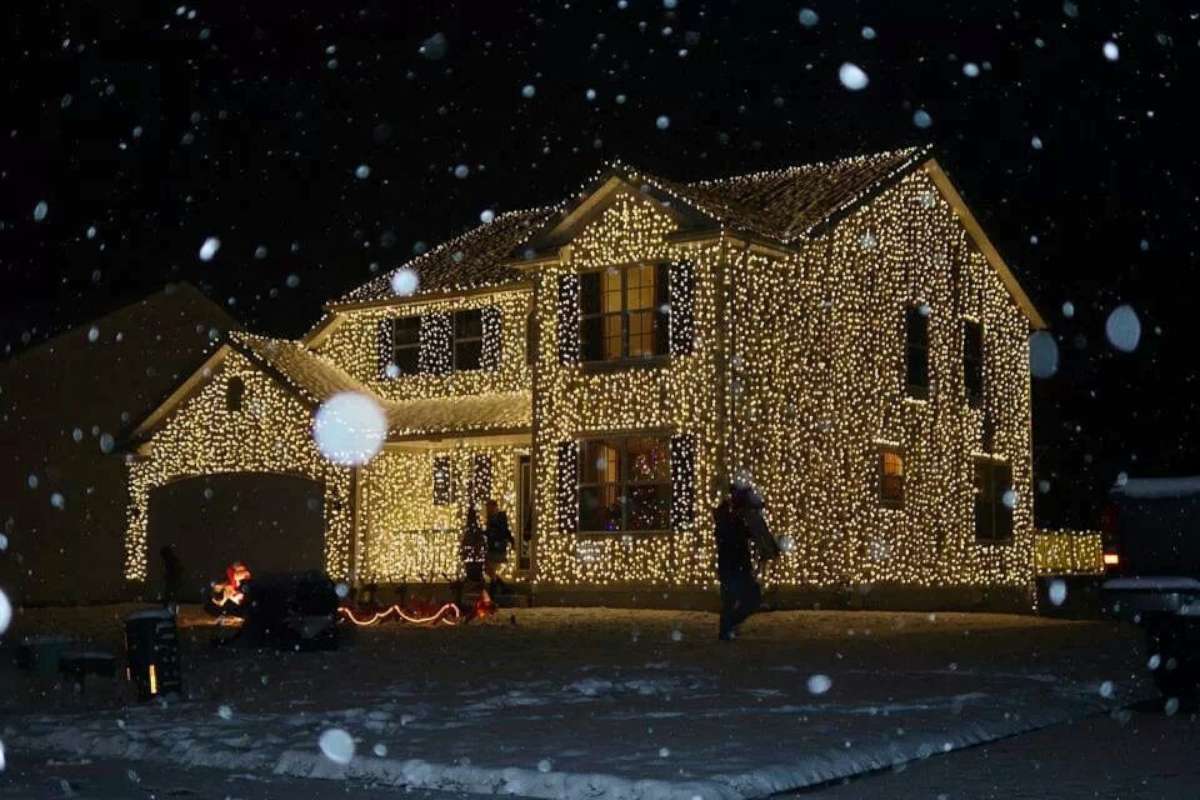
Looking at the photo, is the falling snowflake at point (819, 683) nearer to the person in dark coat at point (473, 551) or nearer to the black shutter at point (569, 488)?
the person in dark coat at point (473, 551)

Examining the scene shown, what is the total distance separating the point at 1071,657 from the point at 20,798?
10.3 metres

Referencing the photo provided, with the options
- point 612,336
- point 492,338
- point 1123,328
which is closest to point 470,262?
point 492,338

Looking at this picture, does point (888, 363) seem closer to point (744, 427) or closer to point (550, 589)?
point (744, 427)

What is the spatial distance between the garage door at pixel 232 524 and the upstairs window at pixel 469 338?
4.01 meters

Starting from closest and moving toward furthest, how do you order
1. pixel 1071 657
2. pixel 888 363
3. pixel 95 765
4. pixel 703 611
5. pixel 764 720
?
pixel 95 765 → pixel 764 720 → pixel 1071 657 → pixel 703 611 → pixel 888 363

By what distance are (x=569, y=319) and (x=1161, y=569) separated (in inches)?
613

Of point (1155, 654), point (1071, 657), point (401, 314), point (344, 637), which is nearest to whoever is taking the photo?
point (1155, 654)

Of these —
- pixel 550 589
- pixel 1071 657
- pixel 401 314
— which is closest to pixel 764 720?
pixel 1071 657

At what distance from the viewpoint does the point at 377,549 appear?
29500mm

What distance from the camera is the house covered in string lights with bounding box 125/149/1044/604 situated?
25281 millimetres

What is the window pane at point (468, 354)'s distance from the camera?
96.9ft

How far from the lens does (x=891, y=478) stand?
2795 centimetres

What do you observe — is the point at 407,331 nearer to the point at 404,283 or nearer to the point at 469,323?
the point at 404,283

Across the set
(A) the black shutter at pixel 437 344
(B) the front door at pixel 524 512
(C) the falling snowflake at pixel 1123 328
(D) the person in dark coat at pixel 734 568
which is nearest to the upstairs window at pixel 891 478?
(B) the front door at pixel 524 512
